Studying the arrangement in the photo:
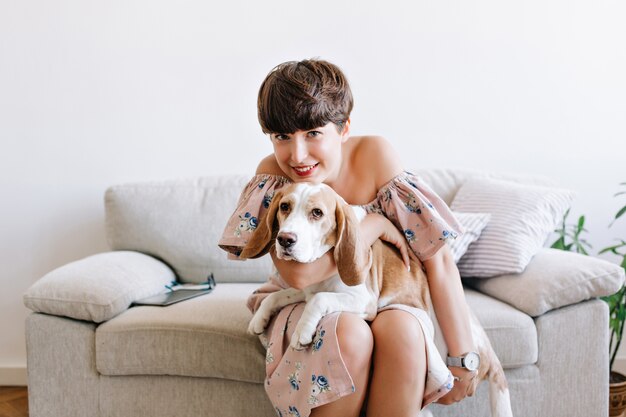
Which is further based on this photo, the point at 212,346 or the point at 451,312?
the point at 212,346

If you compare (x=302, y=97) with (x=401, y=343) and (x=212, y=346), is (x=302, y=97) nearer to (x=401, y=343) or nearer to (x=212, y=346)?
(x=401, y=343)

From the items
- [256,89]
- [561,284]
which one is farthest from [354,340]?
[256,89]

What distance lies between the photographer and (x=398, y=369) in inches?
60.7

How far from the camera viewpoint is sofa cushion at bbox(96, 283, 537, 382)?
2.07 m

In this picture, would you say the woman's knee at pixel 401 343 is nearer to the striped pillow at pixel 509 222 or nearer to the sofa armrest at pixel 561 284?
the sofa armrest at pixel 561 284

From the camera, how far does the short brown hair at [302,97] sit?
1636mm

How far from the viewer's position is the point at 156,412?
7.14 ft

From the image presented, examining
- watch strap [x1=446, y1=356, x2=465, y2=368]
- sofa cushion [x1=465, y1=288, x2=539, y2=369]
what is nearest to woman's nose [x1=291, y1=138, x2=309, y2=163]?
watch strap [x1=446, y1=356, x2=465, y2=368]

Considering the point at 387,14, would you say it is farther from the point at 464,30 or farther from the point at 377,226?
the point at 377,226

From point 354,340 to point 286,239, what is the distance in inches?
11.4

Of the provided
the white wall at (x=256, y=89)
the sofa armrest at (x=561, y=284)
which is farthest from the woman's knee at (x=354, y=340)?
the white wall at (x=256, y=89)

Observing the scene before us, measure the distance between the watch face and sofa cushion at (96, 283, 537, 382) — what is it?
13.6 inches

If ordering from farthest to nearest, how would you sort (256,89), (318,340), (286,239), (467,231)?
(256,89), (467,231), (318,340), (286,239)

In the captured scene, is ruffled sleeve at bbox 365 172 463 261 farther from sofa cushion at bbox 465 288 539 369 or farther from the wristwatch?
sofa cushion at bbox 465 288 539 369
